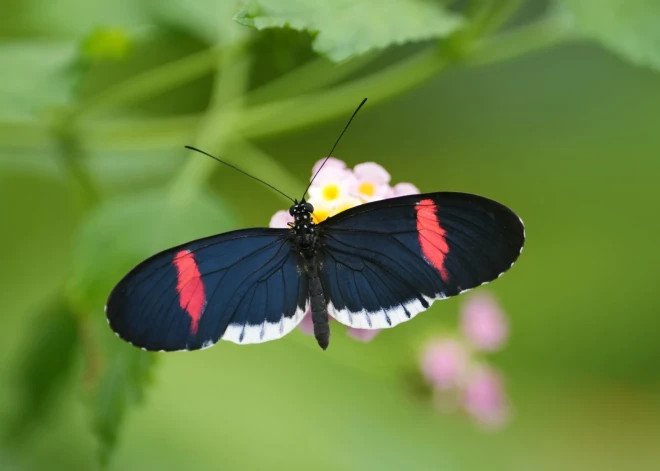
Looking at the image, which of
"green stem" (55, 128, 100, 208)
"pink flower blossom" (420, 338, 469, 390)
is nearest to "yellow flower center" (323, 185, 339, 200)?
"green stem" (55, 128, 100, 208)

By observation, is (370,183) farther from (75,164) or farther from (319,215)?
(75,164)

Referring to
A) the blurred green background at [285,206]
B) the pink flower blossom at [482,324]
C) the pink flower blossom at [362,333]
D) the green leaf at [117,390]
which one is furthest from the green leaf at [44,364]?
the pink flower blossom at [482,324]

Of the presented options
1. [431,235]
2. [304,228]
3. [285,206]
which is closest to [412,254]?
[431,235]

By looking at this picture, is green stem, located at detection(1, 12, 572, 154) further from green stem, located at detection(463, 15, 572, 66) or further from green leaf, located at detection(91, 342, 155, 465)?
green leaf, located at detection(91, 342, 155, 465)

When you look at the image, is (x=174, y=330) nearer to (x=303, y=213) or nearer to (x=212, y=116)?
(x=303, y=213)

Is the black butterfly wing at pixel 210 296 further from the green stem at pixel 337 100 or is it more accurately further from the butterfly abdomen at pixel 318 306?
the green stem at pixel 337 100
